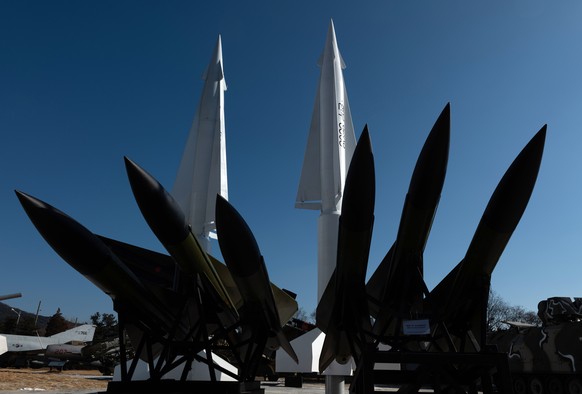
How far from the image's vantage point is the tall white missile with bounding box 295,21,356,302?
7.66 metres

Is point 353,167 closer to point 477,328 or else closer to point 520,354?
point 477,328

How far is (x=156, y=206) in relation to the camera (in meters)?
4.32

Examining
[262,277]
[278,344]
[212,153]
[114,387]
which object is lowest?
[114,387]

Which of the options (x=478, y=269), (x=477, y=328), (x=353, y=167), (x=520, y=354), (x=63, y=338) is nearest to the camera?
(x=353, y=167)

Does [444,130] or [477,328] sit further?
[477,328]

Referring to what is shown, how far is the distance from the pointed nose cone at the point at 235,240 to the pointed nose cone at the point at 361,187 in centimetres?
92

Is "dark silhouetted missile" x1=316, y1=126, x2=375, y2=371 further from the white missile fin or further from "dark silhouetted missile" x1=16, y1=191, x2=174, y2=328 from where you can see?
the white missile fin

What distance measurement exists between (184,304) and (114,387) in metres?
1.05

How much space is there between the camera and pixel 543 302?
962 cm

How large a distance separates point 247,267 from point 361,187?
4.49ft

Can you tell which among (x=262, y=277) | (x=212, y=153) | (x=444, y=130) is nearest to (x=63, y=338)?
(x=212, y=153)

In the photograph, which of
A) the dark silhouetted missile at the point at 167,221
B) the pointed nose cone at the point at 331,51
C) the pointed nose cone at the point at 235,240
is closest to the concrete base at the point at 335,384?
the dark silhouetted missile at the point at 167,221

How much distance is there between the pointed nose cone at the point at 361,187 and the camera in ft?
13.3

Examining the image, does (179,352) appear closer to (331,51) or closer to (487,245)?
(487,245)
